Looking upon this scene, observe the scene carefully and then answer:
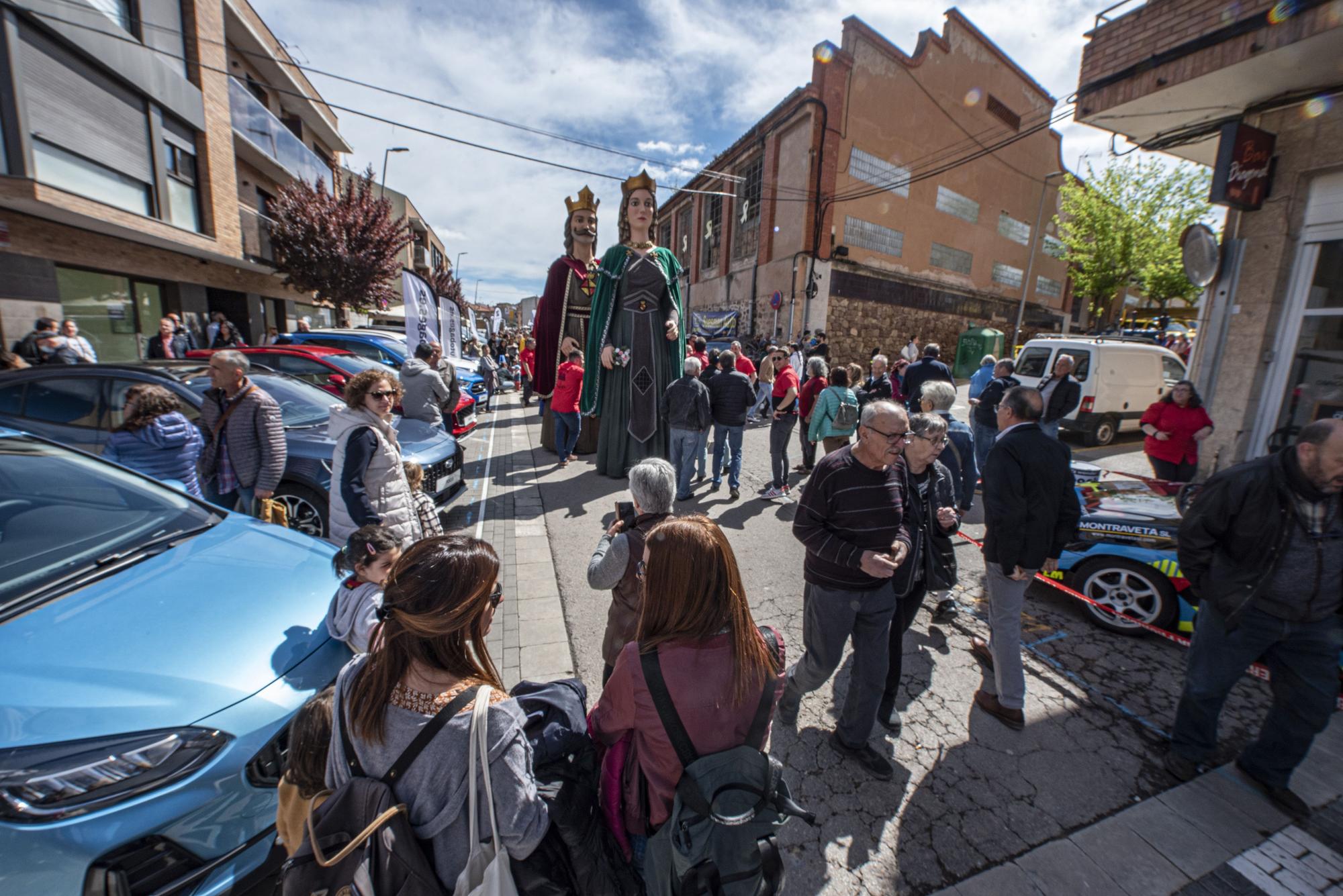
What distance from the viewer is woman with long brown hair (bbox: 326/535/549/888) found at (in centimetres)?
119

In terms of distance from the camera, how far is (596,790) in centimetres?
147

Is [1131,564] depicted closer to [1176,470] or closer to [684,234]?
[1176,470]

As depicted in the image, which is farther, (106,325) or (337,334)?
(106,325)

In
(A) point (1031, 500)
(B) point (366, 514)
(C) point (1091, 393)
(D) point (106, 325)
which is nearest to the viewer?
(A) point (1031, 500)

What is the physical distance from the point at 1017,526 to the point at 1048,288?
3345 cm

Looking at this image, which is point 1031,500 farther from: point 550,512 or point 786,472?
point 550,512

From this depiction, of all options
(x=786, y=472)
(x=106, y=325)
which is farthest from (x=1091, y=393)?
(x=106, y=325)

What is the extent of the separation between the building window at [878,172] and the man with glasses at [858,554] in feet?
64.7

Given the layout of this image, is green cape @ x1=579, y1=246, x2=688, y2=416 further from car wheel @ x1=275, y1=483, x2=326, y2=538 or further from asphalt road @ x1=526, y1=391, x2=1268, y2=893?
car wheel @ x1=275, y1=483, x2=326, y2=538

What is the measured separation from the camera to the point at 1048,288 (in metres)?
29.0

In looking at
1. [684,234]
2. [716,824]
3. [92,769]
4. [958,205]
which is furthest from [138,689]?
[684,234]

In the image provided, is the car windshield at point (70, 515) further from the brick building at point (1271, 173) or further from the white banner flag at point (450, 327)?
the brick building at point (1271, 173)

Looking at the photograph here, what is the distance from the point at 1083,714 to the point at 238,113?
68.1 ft

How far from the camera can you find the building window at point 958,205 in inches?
869
